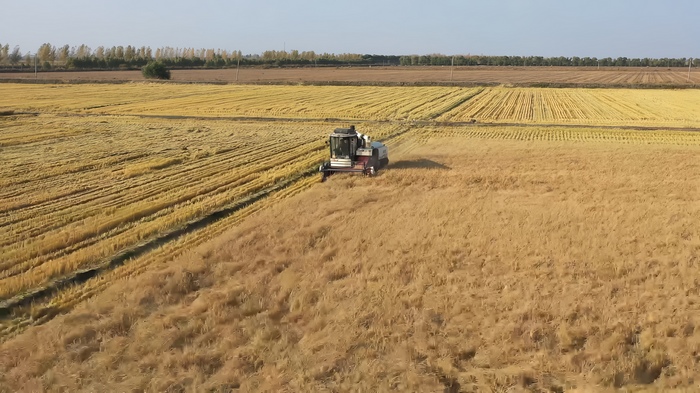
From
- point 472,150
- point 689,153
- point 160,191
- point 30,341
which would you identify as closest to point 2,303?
point 30,341

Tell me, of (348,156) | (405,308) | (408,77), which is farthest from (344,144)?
(408,77)

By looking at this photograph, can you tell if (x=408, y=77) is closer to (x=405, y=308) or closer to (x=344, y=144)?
(x=344, y=144)

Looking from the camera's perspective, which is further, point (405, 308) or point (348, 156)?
point (348, 156)

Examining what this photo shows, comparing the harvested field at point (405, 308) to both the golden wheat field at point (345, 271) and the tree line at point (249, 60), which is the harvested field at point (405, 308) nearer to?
the golden wheat field at point (345, 271)

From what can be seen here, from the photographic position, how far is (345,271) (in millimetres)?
10797

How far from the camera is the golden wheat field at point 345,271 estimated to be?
24.6 ft

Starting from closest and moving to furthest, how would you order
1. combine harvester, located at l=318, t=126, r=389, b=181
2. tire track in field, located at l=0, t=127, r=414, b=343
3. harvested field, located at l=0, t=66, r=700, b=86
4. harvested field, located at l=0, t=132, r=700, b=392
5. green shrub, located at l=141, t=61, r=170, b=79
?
harvested field, located at l=0, t=132, r=700, b=392 → tire track in field, located at l=0, t=127, r=414, b=343 → combine harvester, located at l=318, t=126, r=389, b=181 → harvested field, located at l=0, t=66, r=700, b=86 → green shrub, located at l=141, t=61, r=170, b=79

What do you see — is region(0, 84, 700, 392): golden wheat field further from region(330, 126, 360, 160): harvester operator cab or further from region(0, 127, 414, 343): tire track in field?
region(330, 126, 360, 160): harvester operator cab

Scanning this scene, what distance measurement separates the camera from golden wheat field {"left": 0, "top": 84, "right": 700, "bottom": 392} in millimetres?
7496

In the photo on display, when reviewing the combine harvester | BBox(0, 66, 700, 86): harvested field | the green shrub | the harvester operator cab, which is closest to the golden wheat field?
the combine harvester

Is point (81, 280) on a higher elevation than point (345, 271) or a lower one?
lower

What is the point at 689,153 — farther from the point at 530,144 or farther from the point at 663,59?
the point at 663,59

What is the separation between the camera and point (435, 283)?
33.4ft

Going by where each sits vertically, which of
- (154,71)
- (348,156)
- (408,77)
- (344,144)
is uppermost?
(408,77)
